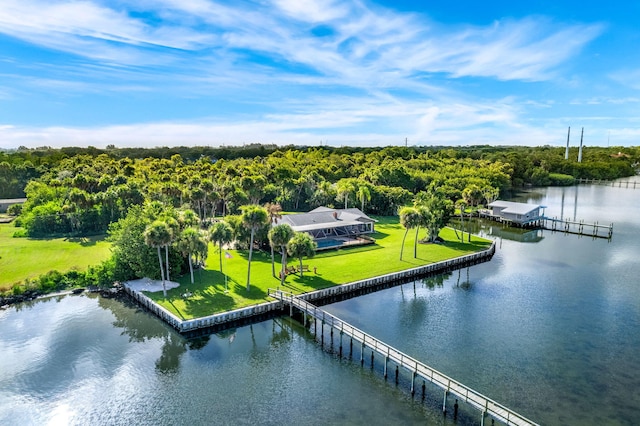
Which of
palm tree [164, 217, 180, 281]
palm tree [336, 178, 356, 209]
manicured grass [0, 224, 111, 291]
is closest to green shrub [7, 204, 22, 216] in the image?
manicured grass [0, 224, 111, 291]

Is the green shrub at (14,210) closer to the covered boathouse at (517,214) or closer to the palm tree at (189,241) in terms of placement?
the palm tree at (189,241)

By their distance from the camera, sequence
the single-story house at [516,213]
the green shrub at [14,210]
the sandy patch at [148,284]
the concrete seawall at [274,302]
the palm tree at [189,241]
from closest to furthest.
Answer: the concrete seawall at [274,302] < the palm tree at [189,241] < the sandy patch at [148,284] < the green shrub at [14,210] < the single-story house at [516,213]

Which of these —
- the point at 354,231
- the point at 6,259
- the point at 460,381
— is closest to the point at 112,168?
the point at 6,259

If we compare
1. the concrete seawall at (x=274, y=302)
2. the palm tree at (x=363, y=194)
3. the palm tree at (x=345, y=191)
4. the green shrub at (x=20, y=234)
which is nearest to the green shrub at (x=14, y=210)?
the green shrub at (x=20, y=234)

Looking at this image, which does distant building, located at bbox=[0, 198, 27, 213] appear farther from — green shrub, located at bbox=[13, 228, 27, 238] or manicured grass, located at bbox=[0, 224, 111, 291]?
manicured grass, located at bbox=[0, 224, 111, 291]

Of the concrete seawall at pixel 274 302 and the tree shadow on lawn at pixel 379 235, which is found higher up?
the tree shadow on lawn at pixel 379 235

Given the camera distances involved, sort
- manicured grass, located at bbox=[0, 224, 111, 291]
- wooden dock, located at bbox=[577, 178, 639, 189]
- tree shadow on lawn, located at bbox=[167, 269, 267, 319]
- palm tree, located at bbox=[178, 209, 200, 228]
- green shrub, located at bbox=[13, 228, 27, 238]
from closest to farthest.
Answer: tree shadow on lawn, located at bbox=[167, 269, 267, 319] < palm tree, located at bbox=[178, 209, 200, 228] < manicured grass, located at bbox=[0, 224, 111, 291] < green shrub, located at bbox=[13, 228, 27, 238] < wooden dock, located at bbox=[577, 178, 639, 189]

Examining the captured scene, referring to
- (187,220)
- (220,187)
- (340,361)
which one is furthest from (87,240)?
(340,361)
